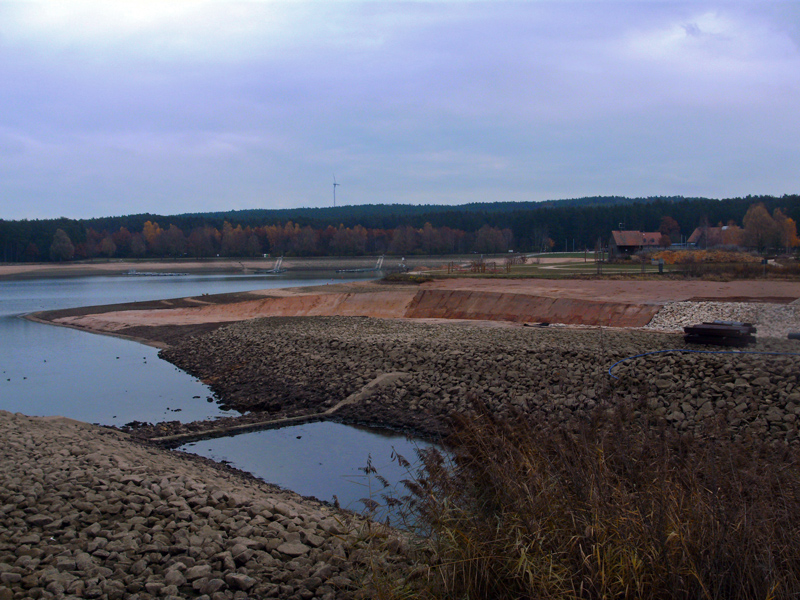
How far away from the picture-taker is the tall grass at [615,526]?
12.8 feet

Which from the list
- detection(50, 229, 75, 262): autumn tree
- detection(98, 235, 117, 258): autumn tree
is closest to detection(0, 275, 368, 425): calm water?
detection(50, 229, 75, 262): autumn tree

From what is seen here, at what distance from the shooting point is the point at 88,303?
155ft

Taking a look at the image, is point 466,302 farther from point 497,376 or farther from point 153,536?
point 153,536

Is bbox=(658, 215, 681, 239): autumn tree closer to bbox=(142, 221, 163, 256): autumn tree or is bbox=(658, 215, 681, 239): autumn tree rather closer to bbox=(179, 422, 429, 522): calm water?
bbox=(142, 221, 163, 256): autumn tree

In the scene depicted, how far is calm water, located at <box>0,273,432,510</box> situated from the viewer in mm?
10430

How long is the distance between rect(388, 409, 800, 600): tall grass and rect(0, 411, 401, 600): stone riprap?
0.86 m

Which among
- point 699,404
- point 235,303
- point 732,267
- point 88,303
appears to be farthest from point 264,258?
point 699,404

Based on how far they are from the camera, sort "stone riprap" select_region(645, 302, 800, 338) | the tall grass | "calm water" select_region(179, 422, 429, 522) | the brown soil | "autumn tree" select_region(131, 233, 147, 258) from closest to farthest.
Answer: the tall grass, "calm water" select_region(179, 422, 429, 522), "stone riprap" select_region(645, 302, 800, 338), the brown soil, "autumn tree" select_region(131, 233, 147, 258)

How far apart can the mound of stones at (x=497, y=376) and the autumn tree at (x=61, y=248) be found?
112828 mm

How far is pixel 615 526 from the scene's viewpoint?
4.37m

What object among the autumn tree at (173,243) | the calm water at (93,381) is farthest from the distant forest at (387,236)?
the calm water at (93,381)

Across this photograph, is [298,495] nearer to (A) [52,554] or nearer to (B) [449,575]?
(A) [52,554]

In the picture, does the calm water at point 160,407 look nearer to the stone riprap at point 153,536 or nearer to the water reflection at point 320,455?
the water reflection at point 320,455

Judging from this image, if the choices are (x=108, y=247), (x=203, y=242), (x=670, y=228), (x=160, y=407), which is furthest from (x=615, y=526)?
(x=108, y=247)
